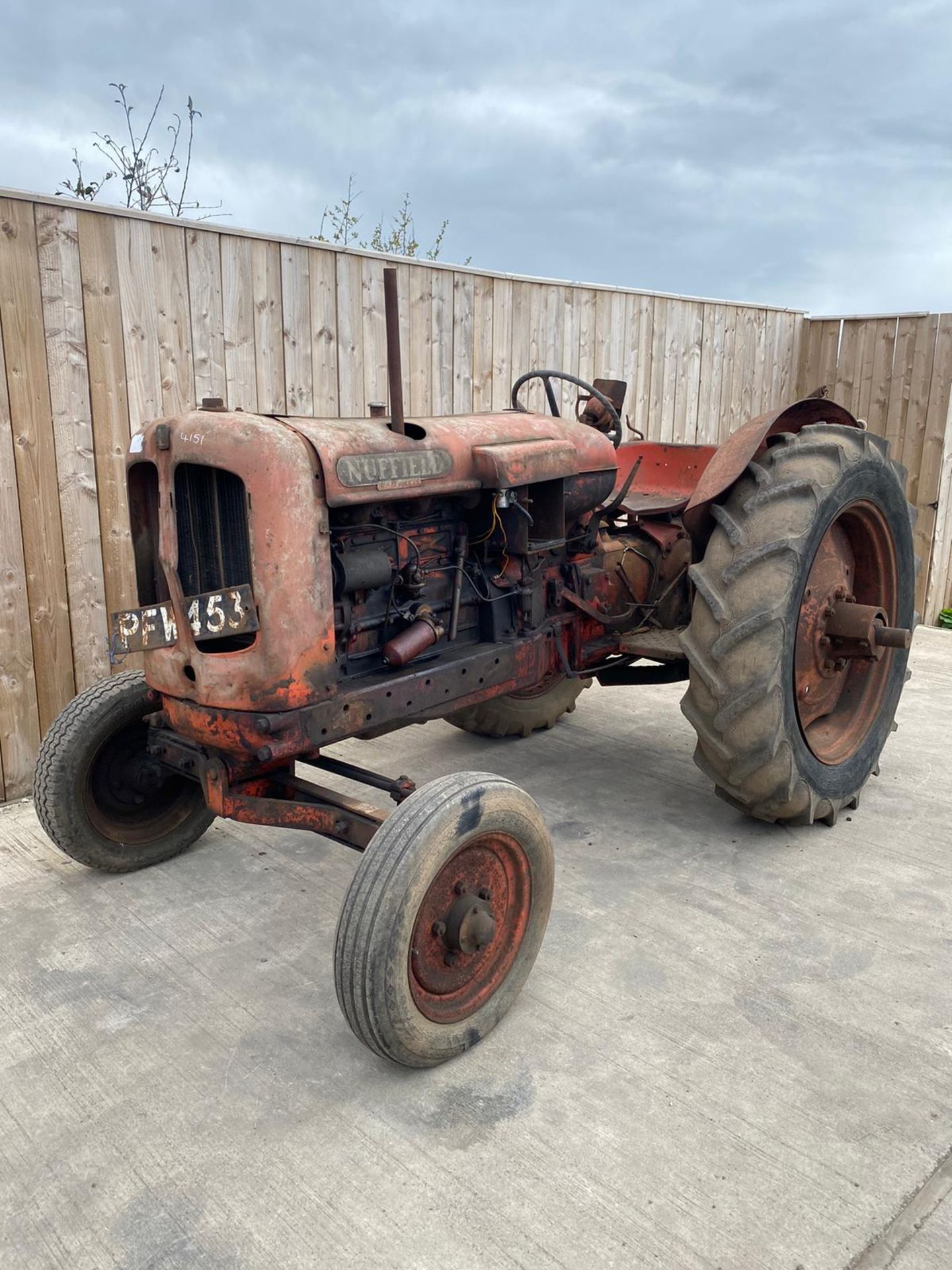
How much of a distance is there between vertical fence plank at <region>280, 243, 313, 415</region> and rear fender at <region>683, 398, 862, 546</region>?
1.98 metres

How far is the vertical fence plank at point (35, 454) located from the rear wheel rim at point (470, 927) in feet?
7.87

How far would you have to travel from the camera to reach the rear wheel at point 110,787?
3.12 meters

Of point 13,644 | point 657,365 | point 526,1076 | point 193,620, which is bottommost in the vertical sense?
point 526,1076

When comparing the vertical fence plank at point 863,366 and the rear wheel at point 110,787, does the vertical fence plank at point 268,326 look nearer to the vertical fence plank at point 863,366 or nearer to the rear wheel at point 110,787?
the rear wheel at point 110,787

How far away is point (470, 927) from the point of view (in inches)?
93.4

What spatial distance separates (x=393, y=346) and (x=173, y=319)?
1871mm

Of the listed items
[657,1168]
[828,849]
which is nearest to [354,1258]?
[657,1168]

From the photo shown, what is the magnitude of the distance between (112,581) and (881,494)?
3098 millimetres

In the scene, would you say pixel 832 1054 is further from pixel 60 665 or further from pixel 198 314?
pixel 198 314

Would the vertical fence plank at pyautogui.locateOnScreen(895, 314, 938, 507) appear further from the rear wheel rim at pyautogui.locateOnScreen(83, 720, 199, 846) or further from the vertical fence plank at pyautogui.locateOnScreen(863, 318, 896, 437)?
the rear wheel rim at pyautogui.locateOnScreen(83, 720, 199, 846)

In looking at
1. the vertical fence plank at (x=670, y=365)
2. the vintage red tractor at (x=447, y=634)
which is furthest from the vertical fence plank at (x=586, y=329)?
the vintage red tractor at (x=447, y=634)

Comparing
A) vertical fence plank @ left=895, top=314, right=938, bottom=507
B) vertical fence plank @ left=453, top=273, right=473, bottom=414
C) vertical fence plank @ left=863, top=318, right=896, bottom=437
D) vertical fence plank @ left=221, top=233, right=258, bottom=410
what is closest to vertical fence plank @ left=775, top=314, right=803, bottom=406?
vertical fence plank @ left=863, top=318, right=896, bottom=437

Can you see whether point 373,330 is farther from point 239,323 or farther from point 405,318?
point 239,323

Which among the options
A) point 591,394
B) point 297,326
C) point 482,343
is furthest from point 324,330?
point 591,394
